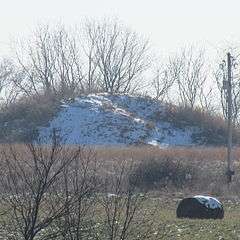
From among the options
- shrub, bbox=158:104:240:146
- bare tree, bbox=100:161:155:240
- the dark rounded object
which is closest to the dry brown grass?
the dark rounded object

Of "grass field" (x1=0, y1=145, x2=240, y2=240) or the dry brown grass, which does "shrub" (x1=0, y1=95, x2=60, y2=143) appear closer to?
the dry brown grass

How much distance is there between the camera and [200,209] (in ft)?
56.5

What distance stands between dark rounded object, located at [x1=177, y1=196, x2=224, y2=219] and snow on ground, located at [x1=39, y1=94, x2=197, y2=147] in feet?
98.9

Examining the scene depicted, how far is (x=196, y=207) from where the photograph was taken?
17.3 m

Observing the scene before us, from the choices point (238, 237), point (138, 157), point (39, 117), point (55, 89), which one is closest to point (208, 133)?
point (39, 117)

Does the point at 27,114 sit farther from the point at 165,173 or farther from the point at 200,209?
the point at 200,209

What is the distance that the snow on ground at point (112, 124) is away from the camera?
163ft

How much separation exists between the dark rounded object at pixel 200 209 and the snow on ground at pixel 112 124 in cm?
3013

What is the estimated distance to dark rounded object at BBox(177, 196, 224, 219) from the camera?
1716cm

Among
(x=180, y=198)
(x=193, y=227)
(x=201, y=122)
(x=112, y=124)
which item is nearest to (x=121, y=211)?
(x=193, y=227)

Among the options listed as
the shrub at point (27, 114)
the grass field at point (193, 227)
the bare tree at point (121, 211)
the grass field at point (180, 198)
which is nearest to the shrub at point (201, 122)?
the shrub at point (27, 114)

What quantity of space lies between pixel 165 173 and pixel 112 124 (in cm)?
2328

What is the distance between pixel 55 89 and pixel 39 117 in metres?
12.9

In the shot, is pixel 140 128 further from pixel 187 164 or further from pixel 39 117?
pixel 187 164
